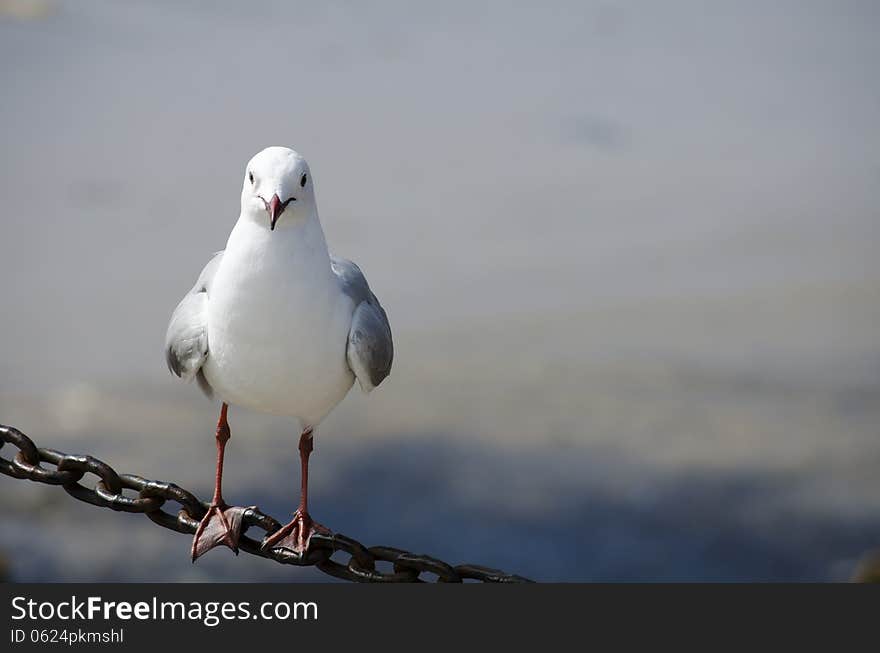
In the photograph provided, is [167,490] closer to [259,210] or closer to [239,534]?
[239,534]

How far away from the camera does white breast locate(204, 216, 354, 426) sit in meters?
1.86

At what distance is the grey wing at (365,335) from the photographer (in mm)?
1969

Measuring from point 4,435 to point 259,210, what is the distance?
588 mm

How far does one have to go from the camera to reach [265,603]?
6.32ft

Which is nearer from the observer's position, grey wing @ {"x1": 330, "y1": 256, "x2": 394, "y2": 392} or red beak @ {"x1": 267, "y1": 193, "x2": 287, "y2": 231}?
red beak @ {"x1": 267, "y1": 193, "x2": 287, "y2": 231}

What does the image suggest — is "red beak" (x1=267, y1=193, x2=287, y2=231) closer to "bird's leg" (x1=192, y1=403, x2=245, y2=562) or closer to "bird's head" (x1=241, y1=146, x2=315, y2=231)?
Answer: "bird's head" (x1=241, y1=146, x2=315, y2=231)

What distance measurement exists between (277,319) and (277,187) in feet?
0.70

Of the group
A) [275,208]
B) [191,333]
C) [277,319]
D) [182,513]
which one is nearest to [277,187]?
[275,208]

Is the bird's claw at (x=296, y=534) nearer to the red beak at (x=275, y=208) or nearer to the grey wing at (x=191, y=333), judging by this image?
the grey wing at (x=191, y=333)

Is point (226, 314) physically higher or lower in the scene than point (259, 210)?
lower

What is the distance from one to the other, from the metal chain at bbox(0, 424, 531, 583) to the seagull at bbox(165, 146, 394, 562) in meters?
0.04

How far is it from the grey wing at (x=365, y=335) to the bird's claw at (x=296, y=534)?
0.83ft

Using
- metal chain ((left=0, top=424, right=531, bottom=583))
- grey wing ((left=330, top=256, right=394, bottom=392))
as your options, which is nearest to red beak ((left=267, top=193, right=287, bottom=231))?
grey wing ((left=330, top=256, right=394, bottom=392))

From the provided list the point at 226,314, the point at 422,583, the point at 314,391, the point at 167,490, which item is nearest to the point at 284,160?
the point at 226,314
